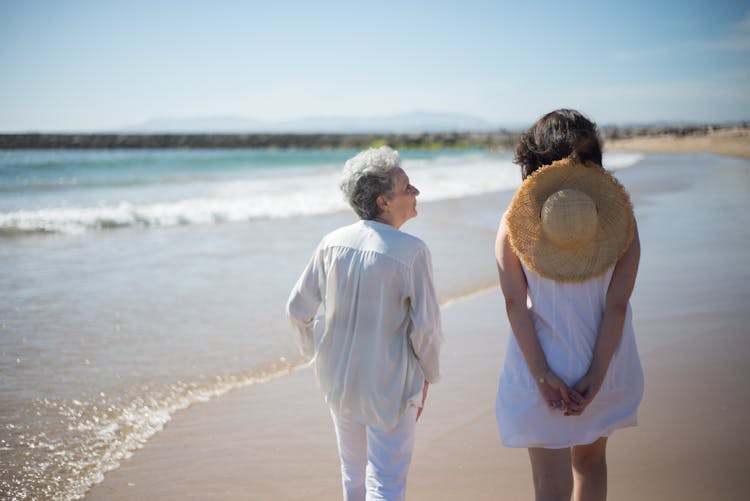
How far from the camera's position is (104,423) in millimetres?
3963

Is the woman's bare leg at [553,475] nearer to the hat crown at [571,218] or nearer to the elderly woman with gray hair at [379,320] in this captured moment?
the elderly woman with gray hair at [379,320]

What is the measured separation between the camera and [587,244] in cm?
209

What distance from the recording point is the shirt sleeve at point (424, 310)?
2.31 metres

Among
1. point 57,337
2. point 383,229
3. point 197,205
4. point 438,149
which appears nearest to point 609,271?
point 383,229

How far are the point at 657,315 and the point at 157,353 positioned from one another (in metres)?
4.13

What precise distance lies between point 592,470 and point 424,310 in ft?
2.60

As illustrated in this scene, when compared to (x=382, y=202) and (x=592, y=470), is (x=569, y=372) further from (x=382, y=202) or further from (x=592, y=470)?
(x=382, y=202)

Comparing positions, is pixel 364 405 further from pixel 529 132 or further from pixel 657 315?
pixel 657 315

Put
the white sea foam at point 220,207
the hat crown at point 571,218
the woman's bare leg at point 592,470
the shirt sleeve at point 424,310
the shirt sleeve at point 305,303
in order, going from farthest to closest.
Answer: the white sea foam at point 220,207
the shirt sleeve at point 305,303
the shirt sleeve at point 424,310
the woman's bare leg at point 592,470
the hat crown at point 571,218

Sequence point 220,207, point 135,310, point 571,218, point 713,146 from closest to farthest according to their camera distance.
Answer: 1. point 571,218
2. point 135,310
3. point 220,207
4. point 713,146

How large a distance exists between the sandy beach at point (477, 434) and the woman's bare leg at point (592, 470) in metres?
0.74

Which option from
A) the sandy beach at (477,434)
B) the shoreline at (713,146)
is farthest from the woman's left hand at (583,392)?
the shoreline at (713,146)

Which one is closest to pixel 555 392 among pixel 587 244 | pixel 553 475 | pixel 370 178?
pixel 553 475

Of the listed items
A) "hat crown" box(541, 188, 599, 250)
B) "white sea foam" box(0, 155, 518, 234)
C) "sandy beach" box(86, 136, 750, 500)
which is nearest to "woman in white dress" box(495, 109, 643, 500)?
"hat crown" box(541, 188, 599, 250)
